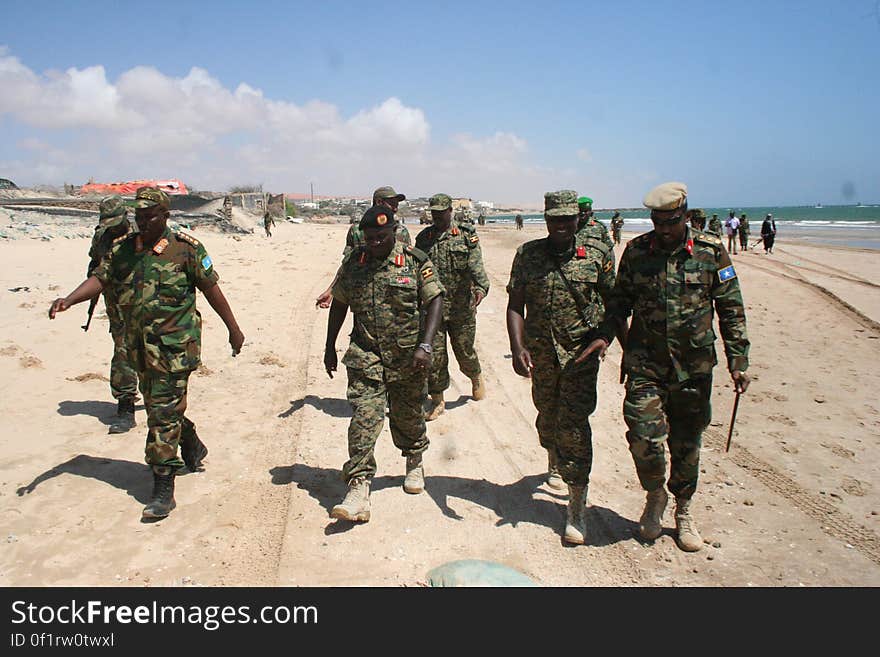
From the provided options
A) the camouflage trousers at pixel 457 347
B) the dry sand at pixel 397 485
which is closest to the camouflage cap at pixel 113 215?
the dry sand at pixel 397 485

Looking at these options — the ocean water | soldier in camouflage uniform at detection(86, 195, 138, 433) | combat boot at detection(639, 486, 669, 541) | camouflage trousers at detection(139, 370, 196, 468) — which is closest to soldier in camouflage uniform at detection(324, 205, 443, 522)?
camouflage trousers at detection(139, 370, 196, 468)

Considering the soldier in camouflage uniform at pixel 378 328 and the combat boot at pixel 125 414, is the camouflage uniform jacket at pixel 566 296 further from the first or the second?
the combat boot at pixel 125 414

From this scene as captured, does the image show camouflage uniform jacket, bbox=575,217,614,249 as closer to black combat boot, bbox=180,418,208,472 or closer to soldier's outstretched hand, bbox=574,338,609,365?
soldier's outstretched hand, bbox=574,338,609,365

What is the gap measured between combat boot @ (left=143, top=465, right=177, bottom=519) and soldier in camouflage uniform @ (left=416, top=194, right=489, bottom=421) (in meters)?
2.79

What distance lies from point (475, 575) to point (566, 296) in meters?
1.87

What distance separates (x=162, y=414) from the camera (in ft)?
14.7

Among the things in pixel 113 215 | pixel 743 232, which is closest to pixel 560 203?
pixel 113 215

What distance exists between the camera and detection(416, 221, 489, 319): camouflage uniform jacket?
22.6ft

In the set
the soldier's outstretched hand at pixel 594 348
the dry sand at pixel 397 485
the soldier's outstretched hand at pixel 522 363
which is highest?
the soldier's outstretched hand at pixel 594 348

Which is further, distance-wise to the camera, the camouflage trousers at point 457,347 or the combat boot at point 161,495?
the camouflage trousers at point 457,347

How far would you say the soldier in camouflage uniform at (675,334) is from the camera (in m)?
3.93

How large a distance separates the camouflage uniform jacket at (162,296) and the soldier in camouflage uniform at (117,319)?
1.39 m

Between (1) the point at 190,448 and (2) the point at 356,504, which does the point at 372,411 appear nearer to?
(2) the point at 356,504

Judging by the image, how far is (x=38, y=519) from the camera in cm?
439
